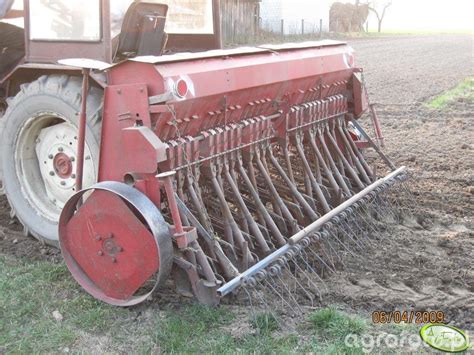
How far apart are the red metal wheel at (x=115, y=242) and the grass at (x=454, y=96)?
758 centimetres

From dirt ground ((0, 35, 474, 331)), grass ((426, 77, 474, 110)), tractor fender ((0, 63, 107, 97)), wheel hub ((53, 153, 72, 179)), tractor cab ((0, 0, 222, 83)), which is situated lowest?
dirt ground ((0, 35, 474, 331))

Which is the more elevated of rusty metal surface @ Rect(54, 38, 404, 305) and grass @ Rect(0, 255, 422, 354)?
rusty metal surface @ Rect(54, 38, 404, 305)

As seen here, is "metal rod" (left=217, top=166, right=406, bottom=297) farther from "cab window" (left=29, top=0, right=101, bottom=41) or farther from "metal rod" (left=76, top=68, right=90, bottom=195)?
"cab window" (left=29, top=0, right=101, bottom=41)

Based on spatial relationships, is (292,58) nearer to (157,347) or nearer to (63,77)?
(63,77)

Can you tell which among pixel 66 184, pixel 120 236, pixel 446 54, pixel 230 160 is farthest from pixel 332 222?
pixel 446 54

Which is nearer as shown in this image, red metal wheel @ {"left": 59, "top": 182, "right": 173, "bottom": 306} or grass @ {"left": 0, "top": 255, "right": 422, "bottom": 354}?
grass @ {"left": 0, "top": 255, "right": 422, "bottom": 354}

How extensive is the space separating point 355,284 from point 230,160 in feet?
3.54

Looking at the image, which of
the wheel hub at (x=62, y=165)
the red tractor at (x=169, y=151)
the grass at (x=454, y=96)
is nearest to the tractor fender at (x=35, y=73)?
the red tractor at (x=169, y=151)

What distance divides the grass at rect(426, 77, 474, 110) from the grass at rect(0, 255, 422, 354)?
24.3ft

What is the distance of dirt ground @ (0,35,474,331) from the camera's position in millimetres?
3469

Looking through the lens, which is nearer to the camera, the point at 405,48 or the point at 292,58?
the point at 292,58

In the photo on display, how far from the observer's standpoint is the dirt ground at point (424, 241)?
3469 millimetres

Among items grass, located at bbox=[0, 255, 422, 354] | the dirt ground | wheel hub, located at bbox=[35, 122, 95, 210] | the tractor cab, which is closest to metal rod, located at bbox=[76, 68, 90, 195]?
wheel hub, located at bbox=[35, 122, 95, 210]

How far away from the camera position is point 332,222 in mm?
4102
